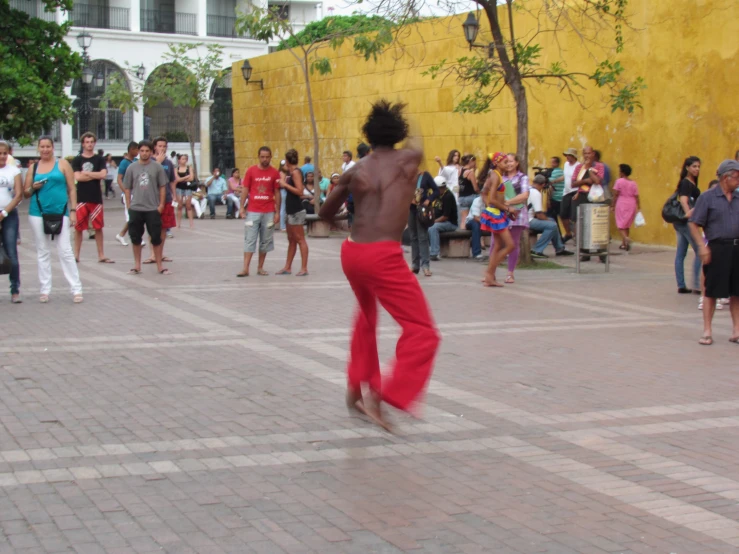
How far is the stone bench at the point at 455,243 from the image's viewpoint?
54.3ft

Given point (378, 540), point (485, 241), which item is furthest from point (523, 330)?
point (485, 241)

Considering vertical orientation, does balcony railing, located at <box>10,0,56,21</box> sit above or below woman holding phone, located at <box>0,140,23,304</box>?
above

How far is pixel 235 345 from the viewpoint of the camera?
8875 mm

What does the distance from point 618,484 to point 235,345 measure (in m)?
4.44

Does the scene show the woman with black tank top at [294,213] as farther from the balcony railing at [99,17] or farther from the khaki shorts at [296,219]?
the balcony railing at [99,17]

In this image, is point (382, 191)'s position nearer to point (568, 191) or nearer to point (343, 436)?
point (343, 436)

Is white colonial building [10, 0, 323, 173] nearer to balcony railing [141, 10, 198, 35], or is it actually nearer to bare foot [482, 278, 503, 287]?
balcony railing [141, 10, 198, 35]

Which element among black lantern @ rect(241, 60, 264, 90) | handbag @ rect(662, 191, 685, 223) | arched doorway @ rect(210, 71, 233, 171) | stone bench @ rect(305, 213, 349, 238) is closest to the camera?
handbag @ rect(662, 191, 685, 223)

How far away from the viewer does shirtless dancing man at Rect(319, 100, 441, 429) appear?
18.6 feet

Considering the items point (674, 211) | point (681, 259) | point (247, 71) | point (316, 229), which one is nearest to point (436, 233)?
point (681, 259)

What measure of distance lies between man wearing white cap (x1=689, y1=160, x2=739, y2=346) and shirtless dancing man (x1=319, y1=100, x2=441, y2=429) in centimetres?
415

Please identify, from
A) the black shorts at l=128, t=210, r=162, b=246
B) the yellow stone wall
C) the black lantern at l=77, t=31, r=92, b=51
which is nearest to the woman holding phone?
the black shorts at l=128, t=210, r=162, b=246

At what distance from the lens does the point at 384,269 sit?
18.8 ft

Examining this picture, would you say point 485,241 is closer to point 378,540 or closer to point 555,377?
point 555,377
